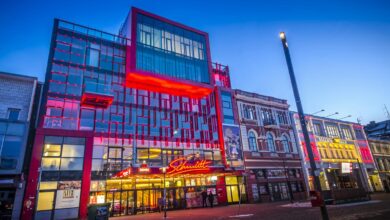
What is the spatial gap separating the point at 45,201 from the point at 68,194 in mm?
1821

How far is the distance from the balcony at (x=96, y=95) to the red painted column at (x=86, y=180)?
13.3 ft

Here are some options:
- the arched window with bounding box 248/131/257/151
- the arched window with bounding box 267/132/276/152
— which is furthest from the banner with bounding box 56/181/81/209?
the arched window with bounding box 267/132/276/152

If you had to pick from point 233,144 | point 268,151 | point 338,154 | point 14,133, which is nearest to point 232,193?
point 233,144

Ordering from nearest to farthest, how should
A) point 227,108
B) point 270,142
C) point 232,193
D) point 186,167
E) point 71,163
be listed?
point 71,163, point 186,167, point 232,193, point 227,108, point 270,142

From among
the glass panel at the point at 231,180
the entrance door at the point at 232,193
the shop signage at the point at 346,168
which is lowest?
the entrance door at the point at 232,193

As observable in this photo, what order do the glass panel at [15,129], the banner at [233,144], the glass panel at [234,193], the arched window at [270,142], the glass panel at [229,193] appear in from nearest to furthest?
the glass panel at [15,129], the glass panel at [229,193], the glass panel at [234,193], the banner at [233,144], the arched window at [270,142]

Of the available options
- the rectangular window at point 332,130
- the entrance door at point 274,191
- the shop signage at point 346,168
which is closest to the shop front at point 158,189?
the entrance door at point 274,191

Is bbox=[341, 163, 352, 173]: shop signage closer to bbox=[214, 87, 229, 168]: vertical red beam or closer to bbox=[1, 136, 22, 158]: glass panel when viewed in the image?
bbox=[214, 87, 229, 168]: vertical red beam

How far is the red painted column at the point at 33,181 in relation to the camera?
20.2 metres

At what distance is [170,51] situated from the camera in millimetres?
35438

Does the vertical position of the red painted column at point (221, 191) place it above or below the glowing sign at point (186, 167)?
below

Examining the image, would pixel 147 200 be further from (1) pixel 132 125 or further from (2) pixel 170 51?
(2) pixel 170 51

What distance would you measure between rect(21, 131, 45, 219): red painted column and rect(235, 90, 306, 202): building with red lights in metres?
23.9

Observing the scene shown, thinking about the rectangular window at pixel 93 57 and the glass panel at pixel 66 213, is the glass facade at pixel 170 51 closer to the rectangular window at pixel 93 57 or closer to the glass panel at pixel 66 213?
the rectangular window at pixel 93 57
